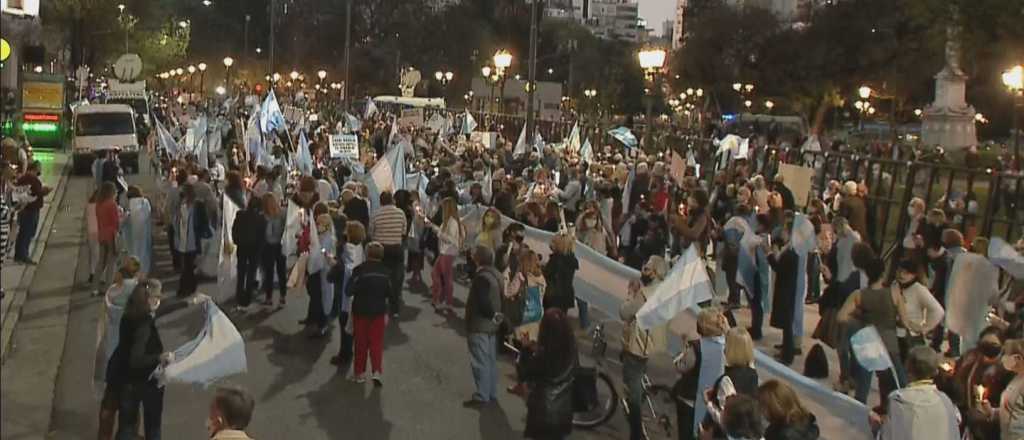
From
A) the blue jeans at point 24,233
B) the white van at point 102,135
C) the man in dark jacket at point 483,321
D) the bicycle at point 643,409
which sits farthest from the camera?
the white van at point 102,135

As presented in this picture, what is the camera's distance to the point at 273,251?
15.1 meters

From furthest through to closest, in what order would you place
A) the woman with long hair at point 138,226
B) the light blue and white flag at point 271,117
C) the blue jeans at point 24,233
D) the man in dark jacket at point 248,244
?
the light blue and white flag at point 271,117, the blue jeans at point 24,233, the woman with long hair at point 138,226, the man in dark jacket at point 248,244

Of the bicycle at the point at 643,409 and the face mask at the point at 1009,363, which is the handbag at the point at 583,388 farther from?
the face mask at the point at 1009,363

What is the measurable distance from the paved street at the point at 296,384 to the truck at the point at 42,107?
91.3ft

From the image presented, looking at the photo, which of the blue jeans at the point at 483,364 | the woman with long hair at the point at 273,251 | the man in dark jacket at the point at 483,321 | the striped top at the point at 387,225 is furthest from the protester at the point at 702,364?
the woman with long hair at the point at 273,251

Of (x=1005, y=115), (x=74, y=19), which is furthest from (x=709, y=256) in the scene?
(x=1005, y=115)

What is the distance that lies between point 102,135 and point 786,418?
32902 mm

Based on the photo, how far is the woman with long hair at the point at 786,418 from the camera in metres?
6.23

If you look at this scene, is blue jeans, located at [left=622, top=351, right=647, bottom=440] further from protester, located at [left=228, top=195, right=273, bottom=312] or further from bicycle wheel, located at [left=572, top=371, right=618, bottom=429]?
protester, located at [left=228, top=195, right=273, bottom=312]

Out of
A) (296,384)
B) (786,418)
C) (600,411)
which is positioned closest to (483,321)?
(600,411)

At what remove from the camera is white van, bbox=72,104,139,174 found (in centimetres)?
3531

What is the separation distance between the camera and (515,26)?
85812 mm

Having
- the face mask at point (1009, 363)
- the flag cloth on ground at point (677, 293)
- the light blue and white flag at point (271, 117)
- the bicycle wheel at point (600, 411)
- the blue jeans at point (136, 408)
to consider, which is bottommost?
the bicycle wheel at point (600, 411)

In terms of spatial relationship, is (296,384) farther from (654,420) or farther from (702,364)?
(702,364)
